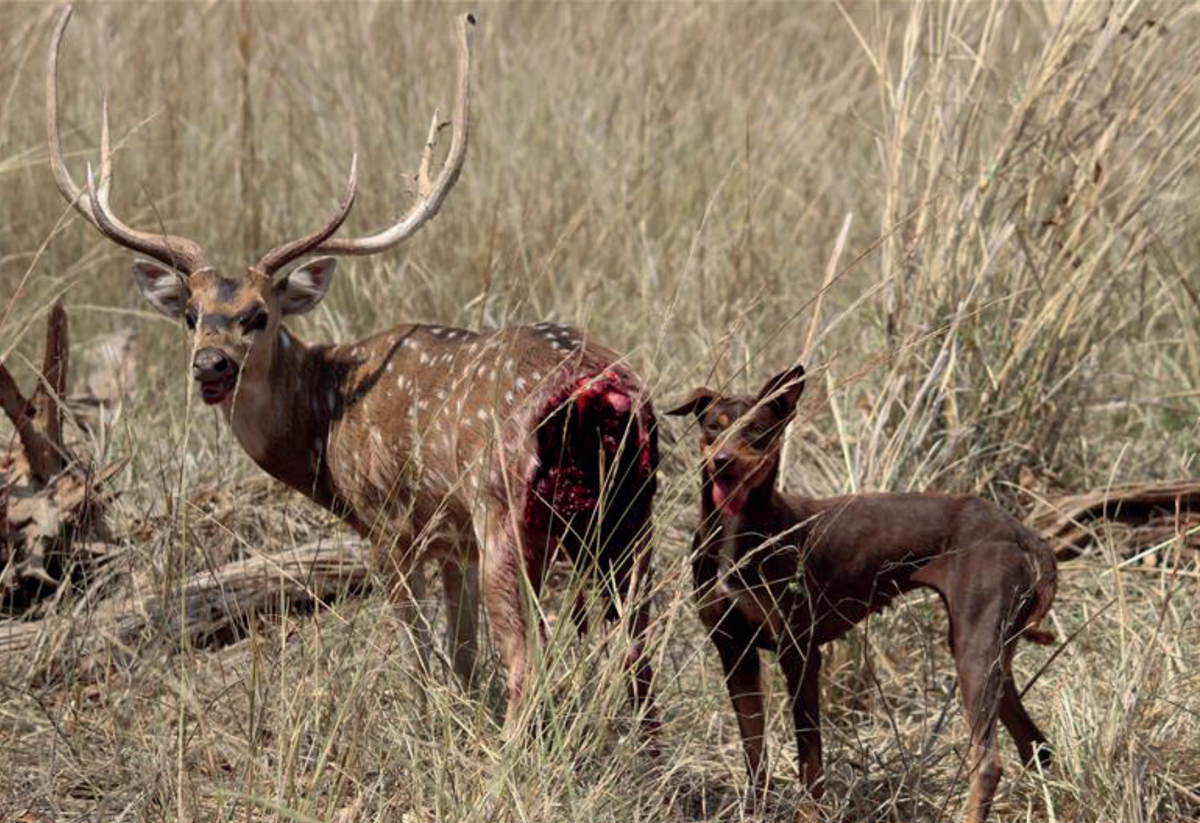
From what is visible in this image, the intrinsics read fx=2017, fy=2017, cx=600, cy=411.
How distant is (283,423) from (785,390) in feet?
6.49

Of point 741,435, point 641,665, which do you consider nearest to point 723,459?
point 741,435

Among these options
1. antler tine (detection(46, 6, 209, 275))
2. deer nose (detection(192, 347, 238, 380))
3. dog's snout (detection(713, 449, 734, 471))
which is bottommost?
dog's snout (detection(713, 449, 734, 471))

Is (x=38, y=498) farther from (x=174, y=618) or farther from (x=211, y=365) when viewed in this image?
(x=211, y=365)

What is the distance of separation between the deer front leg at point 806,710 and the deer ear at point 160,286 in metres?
2.20

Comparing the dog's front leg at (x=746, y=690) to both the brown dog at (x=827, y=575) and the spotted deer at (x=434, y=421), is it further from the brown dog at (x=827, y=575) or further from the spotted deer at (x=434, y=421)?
the spotted deer at (x=434, y=421)

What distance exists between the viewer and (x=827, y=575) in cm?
501

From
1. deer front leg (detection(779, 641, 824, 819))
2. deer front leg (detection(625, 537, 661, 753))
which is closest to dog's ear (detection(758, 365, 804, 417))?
deer front leg (detection(625, 537, 661, 753))

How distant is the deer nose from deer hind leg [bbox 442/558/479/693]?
86 cm

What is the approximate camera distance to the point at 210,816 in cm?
439

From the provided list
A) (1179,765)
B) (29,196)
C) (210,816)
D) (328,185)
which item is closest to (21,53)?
(29,196)

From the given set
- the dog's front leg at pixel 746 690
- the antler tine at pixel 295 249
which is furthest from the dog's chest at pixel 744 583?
the antler tine at pixel 295 249

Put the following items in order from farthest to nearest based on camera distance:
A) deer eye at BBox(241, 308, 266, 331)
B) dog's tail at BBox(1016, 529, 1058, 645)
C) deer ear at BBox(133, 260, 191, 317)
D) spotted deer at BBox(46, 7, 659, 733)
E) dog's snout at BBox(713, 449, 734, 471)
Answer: deer ear at BBox(133, 260, 191, 317)
deer eye at BBox(241, 308, 266, 331)
spotted deer at BBox(46, 7, 659, 733)
dog's tail at BBox(1016, 529, 1058, 645)
dog's snout at BBox(713, 449, 734, 471)

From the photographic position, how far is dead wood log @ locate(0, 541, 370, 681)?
5434 mm

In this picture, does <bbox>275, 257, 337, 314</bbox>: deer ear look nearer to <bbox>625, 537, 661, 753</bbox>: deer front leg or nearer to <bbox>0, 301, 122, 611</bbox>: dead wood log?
<bbox>0, 301, 122, 611</bbox>: dead wood log
